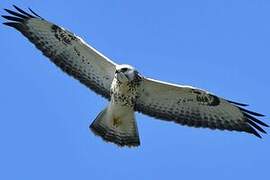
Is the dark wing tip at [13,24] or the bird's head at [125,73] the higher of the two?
the dark wing tip at [13,24]

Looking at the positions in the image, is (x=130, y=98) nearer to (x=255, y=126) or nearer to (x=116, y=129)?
(x=116, y=129)

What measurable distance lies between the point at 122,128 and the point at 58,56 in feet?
5.30

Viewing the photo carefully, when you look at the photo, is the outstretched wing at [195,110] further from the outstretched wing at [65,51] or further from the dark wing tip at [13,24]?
the dark wing tip at [13,24]

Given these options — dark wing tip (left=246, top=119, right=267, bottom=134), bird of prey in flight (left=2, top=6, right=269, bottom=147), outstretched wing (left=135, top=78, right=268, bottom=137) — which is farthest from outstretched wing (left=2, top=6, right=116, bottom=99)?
dark wing tip (left=246, top=119, right=267, bottom=134)

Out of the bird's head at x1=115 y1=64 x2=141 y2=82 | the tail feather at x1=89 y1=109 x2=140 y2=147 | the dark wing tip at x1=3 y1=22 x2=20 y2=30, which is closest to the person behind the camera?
the bird's head at x1=115 y1=64 x2=141 y2=82

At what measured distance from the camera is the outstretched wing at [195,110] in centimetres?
1579

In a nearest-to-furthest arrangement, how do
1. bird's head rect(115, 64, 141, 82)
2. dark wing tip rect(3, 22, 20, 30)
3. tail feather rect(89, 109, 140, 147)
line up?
bird's head rect(115, 64, 141, 82)
tail feather rect(89, 109, 140, 147)
dark wing tip rect(3, 22, 20, 30)

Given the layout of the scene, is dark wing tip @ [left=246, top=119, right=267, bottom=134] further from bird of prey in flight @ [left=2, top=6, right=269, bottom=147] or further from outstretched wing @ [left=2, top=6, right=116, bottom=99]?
outstretched wing @ [left=2, top=6, right=116, bottom=99]

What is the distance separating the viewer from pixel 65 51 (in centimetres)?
1606

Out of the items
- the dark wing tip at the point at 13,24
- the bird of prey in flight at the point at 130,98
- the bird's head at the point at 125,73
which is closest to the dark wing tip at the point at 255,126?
the bird of prey in flight at the point at 130,98

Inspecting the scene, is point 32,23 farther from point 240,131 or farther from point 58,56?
point 240,131

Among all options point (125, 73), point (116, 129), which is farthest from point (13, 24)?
point (116, 129)

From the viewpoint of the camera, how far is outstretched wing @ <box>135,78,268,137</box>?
15.8 metres

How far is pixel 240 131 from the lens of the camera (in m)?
15.9
